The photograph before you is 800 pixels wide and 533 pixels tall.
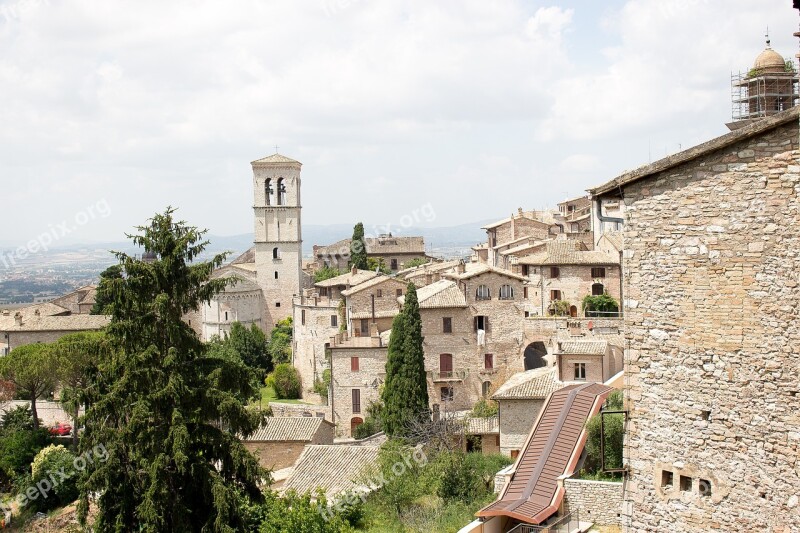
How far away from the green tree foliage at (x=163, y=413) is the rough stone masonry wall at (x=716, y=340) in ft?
39.2

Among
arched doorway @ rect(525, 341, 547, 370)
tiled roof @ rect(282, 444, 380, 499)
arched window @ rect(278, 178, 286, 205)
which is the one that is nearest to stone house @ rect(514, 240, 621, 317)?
arched doorway @ rect(525, 341, 547, 370)

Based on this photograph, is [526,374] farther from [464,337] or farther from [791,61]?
[791,61]

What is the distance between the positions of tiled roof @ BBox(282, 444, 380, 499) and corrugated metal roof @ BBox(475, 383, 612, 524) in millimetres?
6951

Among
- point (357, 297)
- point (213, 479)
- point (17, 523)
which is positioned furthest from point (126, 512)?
point (357, 297)

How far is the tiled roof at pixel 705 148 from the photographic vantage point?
6.86 metres

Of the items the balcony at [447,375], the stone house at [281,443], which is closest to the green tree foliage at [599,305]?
the balcony at [447,375]

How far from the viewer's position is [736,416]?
7113 millimetres

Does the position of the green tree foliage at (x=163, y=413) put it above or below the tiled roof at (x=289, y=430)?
above

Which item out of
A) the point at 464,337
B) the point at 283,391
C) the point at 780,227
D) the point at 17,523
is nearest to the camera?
the point at 780,227

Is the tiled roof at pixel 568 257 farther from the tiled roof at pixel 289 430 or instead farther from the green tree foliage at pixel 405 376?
the tiled roof at pixel 289 430

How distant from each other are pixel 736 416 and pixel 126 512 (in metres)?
14.9

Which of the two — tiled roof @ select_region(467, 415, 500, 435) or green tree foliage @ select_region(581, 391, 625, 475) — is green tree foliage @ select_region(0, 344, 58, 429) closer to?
tiled roof @ select_region(467, 415, 500, 435)

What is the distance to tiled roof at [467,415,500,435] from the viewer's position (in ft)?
95.3

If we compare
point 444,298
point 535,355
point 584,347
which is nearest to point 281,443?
point 444,298
